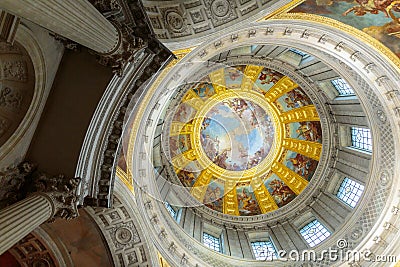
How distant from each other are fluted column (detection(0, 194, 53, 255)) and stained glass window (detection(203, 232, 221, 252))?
11.2m

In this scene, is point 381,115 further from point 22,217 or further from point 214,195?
point 22,217

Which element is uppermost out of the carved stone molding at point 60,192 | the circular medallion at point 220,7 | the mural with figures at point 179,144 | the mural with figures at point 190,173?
the circular medallion at point 220,7

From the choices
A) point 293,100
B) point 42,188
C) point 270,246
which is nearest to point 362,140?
point 293,100

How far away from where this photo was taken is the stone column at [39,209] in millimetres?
6191

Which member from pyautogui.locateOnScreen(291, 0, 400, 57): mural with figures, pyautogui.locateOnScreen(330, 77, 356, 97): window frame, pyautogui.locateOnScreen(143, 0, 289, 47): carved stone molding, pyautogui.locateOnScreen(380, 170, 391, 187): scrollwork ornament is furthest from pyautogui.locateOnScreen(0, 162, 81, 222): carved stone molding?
pyautogui.locateOnScreen(330, 77, 356, 97): window frame

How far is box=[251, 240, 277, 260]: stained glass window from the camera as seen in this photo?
57.3 feet

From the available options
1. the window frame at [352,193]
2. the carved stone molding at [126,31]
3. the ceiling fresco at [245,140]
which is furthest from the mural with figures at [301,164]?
the carved stone molding at [126,31]

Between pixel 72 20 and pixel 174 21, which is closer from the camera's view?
pixel 72 20

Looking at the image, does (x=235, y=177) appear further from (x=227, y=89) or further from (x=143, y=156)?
(x=143, y=156)

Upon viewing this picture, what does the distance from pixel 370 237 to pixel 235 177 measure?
34.3ft

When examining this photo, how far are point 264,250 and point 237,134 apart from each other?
9108 millimetres

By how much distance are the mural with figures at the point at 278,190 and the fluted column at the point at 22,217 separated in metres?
16.4

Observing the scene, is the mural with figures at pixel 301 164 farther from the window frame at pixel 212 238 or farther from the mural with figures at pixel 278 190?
the window frame at pixel 212 238

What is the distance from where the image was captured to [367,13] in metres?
10.4
